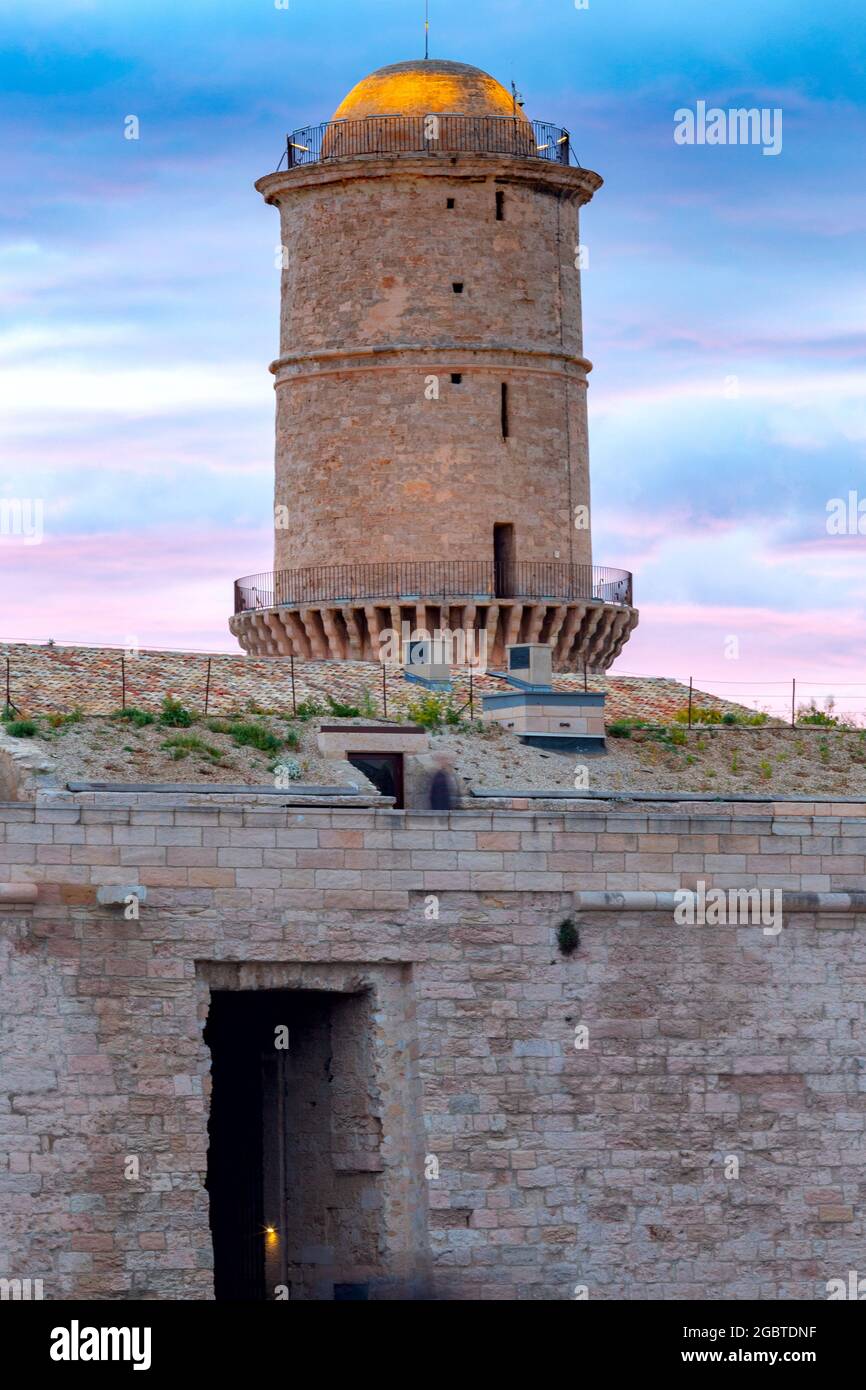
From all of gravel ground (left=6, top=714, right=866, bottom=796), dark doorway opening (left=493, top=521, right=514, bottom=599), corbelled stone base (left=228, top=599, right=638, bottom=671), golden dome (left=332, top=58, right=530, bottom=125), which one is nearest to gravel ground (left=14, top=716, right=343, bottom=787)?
gravel ground (left=6, top=714, right=866, bottom=796)

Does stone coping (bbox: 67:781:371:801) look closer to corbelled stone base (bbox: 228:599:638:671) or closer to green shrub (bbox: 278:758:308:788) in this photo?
green shrub (bbox: 278:758:308:788)

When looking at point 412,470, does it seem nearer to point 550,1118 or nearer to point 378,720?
point 378,720

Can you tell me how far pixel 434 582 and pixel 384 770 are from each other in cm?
1074

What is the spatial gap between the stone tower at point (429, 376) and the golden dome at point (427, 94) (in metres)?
0.04

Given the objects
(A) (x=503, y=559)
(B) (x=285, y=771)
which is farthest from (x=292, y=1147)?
(A) (x=503, y=559)

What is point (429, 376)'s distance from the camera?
154 ft

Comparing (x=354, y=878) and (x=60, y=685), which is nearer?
(x=354, y=878)

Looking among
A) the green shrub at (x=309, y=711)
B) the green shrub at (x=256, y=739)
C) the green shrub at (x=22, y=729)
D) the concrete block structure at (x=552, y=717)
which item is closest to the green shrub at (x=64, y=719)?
the green shrub at (x=22, y=729)

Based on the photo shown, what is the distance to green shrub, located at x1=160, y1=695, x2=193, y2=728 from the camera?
3650 cm

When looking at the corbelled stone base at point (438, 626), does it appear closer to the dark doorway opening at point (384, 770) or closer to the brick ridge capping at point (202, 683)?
the brick ridge capping at point (202, 683)

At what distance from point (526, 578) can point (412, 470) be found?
243 cm

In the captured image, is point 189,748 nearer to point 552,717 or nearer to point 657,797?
point 657,797

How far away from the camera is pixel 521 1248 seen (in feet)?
93.0
